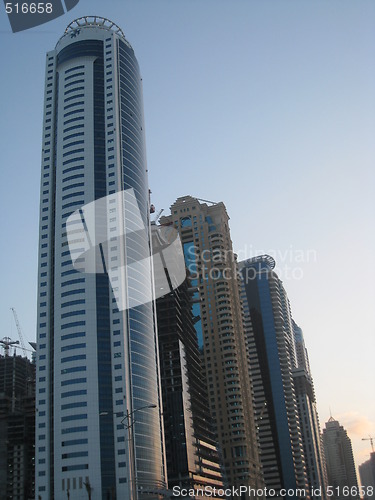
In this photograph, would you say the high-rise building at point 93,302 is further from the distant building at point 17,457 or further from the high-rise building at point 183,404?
the distant building at point 17,457

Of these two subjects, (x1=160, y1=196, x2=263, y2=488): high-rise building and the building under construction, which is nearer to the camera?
(x1=160, y1=196, x2=263, y2=488): high-rise building

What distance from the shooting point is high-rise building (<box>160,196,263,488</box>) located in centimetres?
16775

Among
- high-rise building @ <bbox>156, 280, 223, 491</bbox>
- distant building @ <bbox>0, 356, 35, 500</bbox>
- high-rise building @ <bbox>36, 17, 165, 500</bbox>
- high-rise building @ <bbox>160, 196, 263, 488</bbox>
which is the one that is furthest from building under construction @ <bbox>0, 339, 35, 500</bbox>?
high-rise building @ <bbox>36, 17, 165, 500</bbox>

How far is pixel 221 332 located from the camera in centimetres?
17850

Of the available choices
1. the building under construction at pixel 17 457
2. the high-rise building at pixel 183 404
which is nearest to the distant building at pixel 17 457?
the building under construction at pixel 17 457

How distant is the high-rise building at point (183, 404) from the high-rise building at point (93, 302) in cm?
1042

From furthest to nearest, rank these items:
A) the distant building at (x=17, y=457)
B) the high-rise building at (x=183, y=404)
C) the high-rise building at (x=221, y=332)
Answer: the distant building at (x=17, y=457)
the high-rise building at (x=221, y=332)
the high-rise building at (x=183, y=404)

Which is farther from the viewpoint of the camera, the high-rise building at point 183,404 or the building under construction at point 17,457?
the building under construction at point 17,457

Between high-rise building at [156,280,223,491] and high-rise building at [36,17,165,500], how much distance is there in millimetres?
10420

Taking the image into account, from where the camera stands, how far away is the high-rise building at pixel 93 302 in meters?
116

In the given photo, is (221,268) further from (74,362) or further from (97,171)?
(74,362)

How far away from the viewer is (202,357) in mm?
178875

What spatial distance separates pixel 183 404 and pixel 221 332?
38.5 metres

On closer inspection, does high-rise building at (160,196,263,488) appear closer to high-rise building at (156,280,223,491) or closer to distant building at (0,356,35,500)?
high-rise building at (156,280,223,491)
